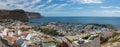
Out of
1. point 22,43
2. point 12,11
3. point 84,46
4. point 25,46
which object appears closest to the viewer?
point 84,46

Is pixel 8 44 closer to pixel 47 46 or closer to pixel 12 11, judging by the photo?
pixel 47 46

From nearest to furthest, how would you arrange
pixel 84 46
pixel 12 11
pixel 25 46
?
pixel 84 46 → pixel 25 46 → pixel 12 11

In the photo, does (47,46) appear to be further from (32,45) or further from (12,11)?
(12,11)

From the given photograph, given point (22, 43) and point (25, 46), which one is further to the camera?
point (22, 43)

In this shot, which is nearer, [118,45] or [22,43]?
[118,45]

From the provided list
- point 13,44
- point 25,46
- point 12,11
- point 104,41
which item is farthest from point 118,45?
point 12,11

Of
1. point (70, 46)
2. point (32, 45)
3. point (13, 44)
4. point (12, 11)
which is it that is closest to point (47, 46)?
point (32, 45)


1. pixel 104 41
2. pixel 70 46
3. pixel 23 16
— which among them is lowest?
pixel 23 16

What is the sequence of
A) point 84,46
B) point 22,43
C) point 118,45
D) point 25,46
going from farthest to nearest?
point 22,43 → point 25,46 → point 118,45 → point 84,46

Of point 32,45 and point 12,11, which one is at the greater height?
point 32,45
